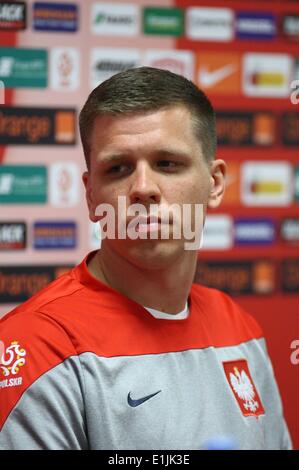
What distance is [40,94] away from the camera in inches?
82.0

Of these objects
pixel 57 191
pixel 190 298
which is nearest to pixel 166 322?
pixel 190 298

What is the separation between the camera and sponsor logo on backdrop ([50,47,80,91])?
209 centimetres

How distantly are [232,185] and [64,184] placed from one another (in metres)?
0.59

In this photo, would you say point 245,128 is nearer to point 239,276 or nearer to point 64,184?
point 239,276

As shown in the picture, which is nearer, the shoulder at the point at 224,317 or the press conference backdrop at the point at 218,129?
the shoulder at the point at 224,317

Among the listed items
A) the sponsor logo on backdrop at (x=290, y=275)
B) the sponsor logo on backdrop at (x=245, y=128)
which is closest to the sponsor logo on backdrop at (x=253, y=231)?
the sponsor logo on backdrop at (x=290, y=275)

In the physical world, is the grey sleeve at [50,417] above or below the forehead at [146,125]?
below

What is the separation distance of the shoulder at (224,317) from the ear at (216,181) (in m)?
0.21

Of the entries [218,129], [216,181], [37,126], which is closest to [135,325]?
[216,181]

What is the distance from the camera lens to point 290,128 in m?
2.30

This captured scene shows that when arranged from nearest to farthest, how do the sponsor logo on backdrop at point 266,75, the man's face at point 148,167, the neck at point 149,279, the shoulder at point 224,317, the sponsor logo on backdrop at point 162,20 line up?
the man's face at point 148,167
the neck at point 149,279
the shoulder at point 224,317
the sponsor logo on backdrop at point 162,20
the sponsor logo on backdrop at point 266,75

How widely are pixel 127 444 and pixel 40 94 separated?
140 centimetres

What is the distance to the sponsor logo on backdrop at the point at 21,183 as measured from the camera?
2072mm

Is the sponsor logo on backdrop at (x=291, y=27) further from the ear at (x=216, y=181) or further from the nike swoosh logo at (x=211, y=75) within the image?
the ear at (x=216, y=181)
